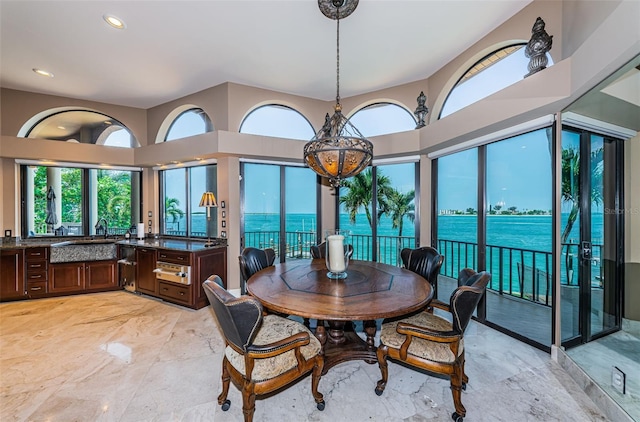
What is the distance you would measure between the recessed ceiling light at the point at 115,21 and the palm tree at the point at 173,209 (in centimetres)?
291

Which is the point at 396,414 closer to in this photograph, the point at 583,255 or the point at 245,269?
the point at 245,269

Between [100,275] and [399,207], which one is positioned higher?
[399,207]

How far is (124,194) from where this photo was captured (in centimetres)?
515

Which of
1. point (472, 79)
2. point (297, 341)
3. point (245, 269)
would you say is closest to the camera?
point (297, 341)

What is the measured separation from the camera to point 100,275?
4.43 metres

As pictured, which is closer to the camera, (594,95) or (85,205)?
(594,95)

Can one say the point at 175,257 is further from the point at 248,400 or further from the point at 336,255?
the point at 248,400

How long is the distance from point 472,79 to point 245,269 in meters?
3.74

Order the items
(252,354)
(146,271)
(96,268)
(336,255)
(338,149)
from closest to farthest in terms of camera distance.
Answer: (252,354)
(338,149)
(336,255)
(146,271)
(96,268)

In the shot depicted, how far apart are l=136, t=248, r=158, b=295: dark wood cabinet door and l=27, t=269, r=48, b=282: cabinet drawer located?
1354 millimetres

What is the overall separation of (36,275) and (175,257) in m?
2.36

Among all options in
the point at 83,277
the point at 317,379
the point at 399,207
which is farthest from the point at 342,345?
the point at 83,277

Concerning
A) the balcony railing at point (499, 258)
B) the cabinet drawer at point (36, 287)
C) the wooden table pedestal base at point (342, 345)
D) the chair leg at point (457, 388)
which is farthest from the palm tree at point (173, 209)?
the chair leg at point (457, 388)

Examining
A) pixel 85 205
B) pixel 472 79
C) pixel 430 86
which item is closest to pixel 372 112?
pixel 430 86
